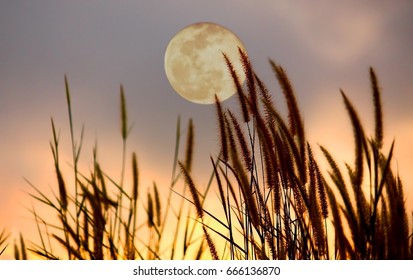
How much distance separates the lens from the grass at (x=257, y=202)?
29.8 inches

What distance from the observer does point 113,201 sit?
0.89 metres

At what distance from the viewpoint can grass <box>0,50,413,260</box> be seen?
76 cm

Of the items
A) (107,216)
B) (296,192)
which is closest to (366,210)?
(296,192)

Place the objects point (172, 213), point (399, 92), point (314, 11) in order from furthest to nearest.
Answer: point (314, 11), point (399, 92), point (172, 213)

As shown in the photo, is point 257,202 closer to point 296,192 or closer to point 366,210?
point 296,192

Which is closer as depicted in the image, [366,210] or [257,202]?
[366,210]

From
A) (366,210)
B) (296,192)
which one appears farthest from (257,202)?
(366,210)

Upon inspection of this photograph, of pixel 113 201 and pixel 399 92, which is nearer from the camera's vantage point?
pixel 113 201

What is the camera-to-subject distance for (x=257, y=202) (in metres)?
Result: 0.90
